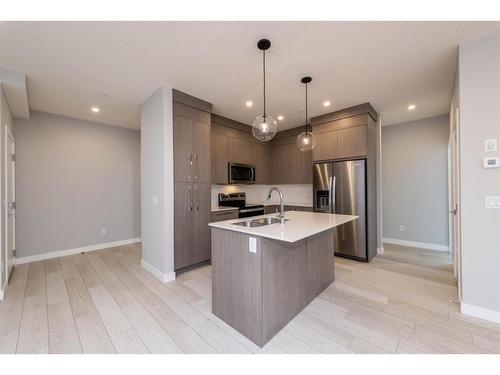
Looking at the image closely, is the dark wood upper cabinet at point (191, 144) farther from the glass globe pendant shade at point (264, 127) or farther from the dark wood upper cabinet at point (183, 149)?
the glass globe pendant shade at point (264, 127)

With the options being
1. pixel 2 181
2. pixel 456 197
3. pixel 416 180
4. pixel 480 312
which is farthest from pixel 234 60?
pixel 416 180

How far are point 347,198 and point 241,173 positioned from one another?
211 cm

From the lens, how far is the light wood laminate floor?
5.44ft

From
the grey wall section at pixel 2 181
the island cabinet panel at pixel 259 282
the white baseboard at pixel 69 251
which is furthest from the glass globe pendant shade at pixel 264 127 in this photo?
the white baseboard at pixel 69 251

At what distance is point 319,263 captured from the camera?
2.52 m

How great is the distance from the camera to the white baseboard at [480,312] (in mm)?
1904

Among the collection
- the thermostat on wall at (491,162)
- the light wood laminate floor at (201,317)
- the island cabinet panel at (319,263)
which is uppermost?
the thermostat on wall at (491,162)

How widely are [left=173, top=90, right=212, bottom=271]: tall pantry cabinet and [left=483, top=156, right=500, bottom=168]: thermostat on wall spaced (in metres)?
3.22

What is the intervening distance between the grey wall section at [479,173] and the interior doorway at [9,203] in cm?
515

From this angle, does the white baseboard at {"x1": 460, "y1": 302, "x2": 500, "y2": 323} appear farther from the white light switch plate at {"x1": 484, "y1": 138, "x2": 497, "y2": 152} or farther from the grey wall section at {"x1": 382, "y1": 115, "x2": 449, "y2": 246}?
the grey wall section at {"x1": 382, "y1": 115, "x2": 449, "y2": 246}

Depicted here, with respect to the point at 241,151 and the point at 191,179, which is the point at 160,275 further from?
the point at 241,151
